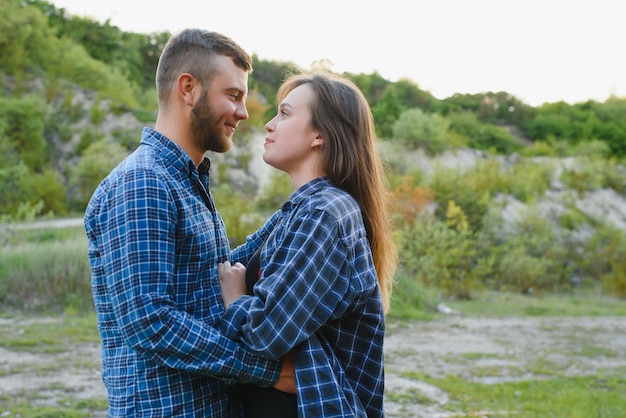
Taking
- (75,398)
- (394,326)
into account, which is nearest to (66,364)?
(75,398)

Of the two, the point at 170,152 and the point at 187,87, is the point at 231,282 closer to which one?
the point at 170,152

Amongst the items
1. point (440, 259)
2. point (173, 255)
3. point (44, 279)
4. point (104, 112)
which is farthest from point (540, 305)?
point (104, 112)

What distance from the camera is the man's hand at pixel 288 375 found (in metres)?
1.82

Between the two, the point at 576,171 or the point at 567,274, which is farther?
the point at 576,171

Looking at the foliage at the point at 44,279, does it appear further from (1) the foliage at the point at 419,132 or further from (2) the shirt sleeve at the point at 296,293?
(1) the foliage at the point at 419,132

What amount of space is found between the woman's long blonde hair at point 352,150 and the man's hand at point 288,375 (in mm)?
549

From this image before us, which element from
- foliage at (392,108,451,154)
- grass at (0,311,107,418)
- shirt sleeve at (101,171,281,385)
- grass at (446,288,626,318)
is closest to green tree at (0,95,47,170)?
grass at (0,311,107,418)

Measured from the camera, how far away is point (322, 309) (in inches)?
70.1

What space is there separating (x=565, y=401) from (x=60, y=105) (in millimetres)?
20550

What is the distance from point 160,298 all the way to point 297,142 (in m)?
0.72

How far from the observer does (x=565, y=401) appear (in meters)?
5.72

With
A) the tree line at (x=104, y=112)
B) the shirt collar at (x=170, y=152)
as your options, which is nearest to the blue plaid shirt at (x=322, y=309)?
the shirt collar at (x=170, y=152)

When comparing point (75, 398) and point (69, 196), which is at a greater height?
point (69, 196)

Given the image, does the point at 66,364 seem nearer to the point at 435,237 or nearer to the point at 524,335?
the point at 524,335
